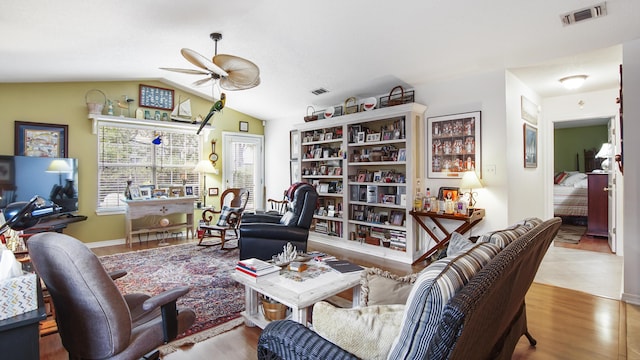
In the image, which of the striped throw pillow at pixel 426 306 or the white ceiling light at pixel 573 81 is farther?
the white ceiling light at pixel 573 81

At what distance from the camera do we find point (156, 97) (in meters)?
5.68

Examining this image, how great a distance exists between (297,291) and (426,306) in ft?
4.38

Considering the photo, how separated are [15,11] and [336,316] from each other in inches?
138

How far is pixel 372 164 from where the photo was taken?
15.6 feet

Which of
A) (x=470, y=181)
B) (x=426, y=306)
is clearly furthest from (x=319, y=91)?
(x=426, y=306)

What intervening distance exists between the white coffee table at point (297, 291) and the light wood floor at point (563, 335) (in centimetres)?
15

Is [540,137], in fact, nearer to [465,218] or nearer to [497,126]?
[497,126]

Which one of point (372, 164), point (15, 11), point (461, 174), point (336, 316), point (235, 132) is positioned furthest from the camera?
point (235, 132)

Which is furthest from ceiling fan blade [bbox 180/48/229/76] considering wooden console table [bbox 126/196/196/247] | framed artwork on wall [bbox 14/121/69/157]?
framed artwork on wall [bbox 14/121/69/157]

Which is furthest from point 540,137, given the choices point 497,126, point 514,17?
point 514,17

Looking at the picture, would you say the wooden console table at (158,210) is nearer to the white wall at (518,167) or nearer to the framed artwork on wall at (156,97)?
the framed artwork on wall at (156,97)

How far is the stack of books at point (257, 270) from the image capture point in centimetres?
231

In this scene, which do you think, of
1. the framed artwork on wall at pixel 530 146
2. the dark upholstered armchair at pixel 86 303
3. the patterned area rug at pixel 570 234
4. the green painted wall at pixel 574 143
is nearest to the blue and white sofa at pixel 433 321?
the dark upholstered armchair at pixel 86 303

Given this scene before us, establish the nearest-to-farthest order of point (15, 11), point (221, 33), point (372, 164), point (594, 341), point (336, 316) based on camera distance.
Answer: point (336, 316) → point (594, 341) → point (15, 11) → point (221, 33) → point (372, 164)
